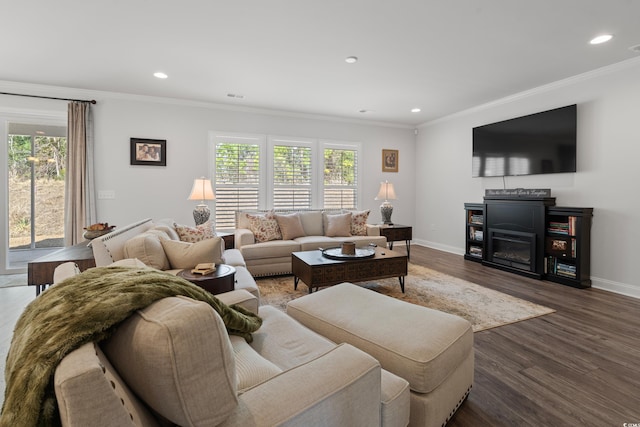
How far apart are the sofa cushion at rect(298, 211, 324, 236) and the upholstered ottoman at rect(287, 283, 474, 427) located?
9.98 feet

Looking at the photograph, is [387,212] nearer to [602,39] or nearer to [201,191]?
[201,191]

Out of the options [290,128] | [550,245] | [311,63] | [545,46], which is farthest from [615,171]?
[290,128]

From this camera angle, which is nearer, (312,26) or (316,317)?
(316,317)

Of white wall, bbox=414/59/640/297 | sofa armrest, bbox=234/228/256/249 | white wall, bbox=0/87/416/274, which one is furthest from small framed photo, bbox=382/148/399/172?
sofa armrest, bbox=234/228/256/249

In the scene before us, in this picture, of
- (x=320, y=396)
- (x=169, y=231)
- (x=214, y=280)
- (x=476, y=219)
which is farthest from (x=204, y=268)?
(x=476, y=219)

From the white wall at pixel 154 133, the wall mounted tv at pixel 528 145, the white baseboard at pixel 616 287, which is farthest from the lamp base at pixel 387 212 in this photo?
the white baseboard at pixel 616 287

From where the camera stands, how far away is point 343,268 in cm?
327

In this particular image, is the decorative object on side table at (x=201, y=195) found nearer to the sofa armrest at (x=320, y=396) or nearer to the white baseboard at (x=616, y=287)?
the sofa armrest at (x=320, y=396)

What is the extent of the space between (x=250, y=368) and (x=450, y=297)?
2805 millimetres

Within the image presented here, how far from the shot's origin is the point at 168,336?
25.2 inches

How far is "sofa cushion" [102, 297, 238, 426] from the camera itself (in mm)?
645

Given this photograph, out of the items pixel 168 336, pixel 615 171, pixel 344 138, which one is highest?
pixel 344 138

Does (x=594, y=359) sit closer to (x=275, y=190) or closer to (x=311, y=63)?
(x=311, y=63)

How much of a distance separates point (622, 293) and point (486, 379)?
9.57 ft
